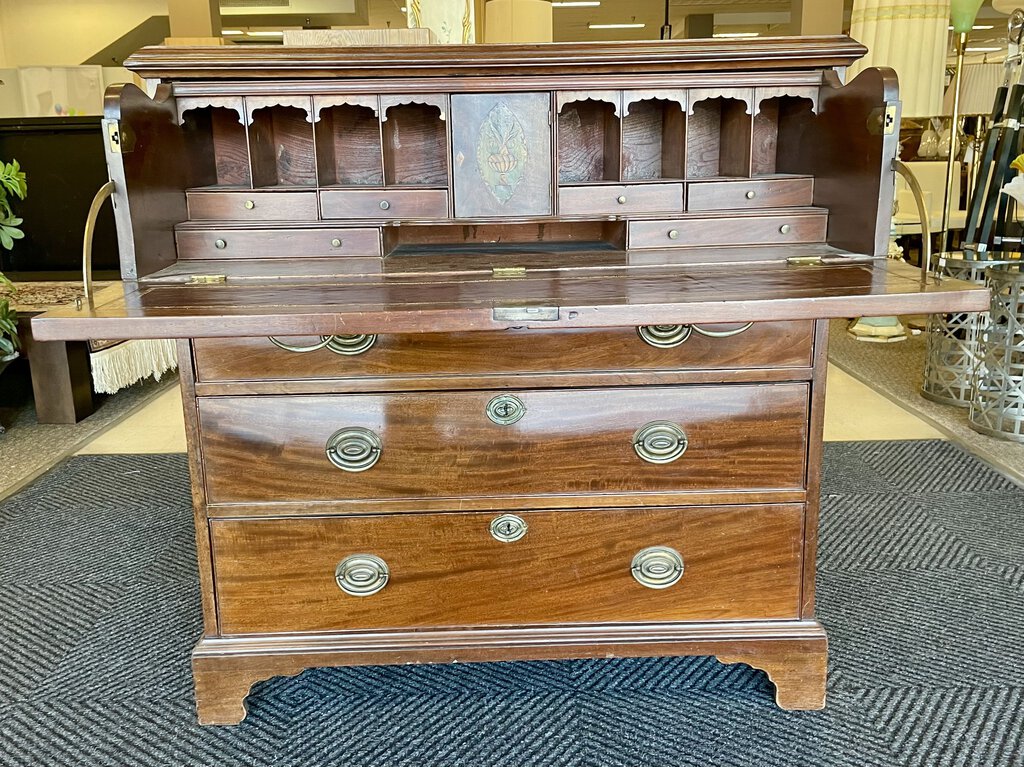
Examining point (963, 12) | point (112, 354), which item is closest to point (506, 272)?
point (112, 354)

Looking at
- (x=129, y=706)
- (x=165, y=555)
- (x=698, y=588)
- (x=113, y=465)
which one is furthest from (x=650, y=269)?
(x=113, y=465)

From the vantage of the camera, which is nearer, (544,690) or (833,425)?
(544,690)

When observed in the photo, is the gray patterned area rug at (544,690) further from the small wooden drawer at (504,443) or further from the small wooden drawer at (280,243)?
the small wooden drawer at (280,243)

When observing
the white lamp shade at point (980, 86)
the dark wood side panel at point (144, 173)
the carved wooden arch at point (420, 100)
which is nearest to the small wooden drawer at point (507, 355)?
the dark wood side panel at point (144, 173)

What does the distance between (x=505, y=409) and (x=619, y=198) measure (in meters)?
0.55

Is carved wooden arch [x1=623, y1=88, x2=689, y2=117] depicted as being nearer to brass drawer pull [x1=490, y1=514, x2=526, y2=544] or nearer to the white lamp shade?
brass drawer pull [x1=490, y1=514, x2=526, y2=544]

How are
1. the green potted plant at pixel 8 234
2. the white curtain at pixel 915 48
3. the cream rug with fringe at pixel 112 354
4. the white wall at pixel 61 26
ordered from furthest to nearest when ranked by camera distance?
the white wall at pixel 61 26, the white curtain at pixel 915 48, the cream rug with fringe at pixel 112 354, the green potted plant at pixel 8 234

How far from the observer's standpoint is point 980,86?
4.81m

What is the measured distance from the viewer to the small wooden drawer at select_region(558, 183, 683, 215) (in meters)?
1.65

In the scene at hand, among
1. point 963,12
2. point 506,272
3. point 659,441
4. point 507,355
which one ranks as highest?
point 963,12

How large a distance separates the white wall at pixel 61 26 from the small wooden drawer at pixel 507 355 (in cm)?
913

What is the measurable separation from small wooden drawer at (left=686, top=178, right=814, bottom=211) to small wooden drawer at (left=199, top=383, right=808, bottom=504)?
0.48 meters

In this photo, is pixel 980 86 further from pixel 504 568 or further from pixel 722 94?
pixel 504 568

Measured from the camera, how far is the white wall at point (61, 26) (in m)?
8.73
